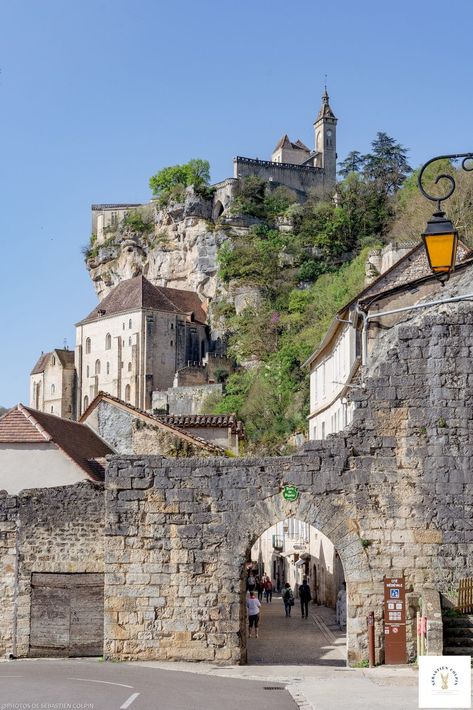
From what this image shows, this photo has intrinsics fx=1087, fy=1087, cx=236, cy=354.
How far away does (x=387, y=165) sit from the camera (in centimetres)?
9469

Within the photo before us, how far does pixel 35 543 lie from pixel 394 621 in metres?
6.17

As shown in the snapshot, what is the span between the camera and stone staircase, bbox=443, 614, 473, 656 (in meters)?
16.4

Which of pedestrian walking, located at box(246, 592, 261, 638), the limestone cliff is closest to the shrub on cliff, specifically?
the limestone cliff

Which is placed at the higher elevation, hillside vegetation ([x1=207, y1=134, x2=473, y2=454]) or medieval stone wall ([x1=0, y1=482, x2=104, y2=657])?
hillside vegetation ([x1=207, y1=134, x2=473, y2=454])

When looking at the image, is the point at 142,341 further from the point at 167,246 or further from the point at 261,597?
the point at 261,597

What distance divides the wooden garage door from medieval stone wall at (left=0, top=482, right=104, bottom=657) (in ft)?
0.44

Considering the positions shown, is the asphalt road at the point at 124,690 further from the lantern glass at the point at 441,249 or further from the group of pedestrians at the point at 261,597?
the group of pedestrians at the point at 261,597

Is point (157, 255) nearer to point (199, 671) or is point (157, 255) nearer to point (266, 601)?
point (266, 601)

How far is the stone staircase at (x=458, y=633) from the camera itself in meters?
16.4

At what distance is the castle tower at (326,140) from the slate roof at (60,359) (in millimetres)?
31311

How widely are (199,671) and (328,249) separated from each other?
239ft

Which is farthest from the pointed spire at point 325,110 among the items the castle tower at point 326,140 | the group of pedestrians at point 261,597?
the group of pedestrians at point 261,597

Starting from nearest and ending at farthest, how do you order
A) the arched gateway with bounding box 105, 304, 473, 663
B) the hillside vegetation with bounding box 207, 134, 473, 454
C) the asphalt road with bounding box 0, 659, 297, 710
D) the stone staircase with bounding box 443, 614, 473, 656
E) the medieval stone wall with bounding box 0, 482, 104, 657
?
the asphalt road with bounding box 0, 659, 297, 710
the stone staircase with bounding box 443, 614, 473, 656
the arched gateway with bounding box 105, 304, 473, 663
the medieval stone wall with bounding box 0, 482, 104, 657
the hillside vegetation with bounding box 207, 134, 473, 454

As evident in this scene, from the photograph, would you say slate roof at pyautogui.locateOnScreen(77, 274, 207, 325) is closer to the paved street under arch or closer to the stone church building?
the stone church building
